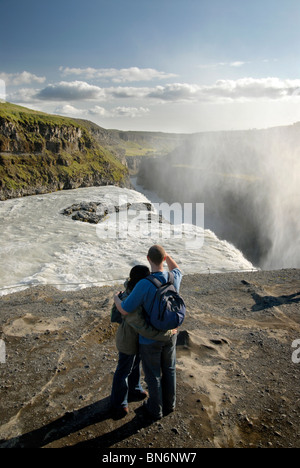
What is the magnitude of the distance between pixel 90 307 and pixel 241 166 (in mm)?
84134

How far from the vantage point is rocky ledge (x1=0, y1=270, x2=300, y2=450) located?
4781 mm

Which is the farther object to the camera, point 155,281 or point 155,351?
point 155,351

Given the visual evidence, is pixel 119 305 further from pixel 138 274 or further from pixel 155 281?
pixel 155 281

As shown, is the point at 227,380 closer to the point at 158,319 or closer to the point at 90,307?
the point at 158,319

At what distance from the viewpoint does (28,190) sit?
51656 millimetres

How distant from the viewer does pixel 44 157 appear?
58.9 m

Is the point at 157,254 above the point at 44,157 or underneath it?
underneath

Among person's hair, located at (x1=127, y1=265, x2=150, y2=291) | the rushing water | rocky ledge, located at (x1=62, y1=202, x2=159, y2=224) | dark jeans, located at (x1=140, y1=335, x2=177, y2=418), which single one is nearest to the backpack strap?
person's hair, located at (x1=127, y1=265, x2=150, y2=291)

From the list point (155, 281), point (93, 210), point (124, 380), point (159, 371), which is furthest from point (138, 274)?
point (93, 210)

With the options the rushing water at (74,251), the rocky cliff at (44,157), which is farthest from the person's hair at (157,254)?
the rocky cliff at (44,157)

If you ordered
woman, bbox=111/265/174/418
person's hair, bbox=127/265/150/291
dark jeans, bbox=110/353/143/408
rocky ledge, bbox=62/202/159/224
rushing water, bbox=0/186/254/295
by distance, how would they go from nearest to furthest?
woman, bbox=111/265/174/418 → person's hair, bbox=127/265/150/291 → dark jeans, bbox=110/353/143/408 → rushing water, bbox=0/186/254/295 → rocky ledge, bbox=62/202/159/224

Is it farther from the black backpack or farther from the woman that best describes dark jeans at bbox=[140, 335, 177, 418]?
the black backpack

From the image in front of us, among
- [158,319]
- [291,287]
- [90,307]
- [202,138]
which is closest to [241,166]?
[202,138]

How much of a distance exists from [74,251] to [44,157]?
1473 inches
